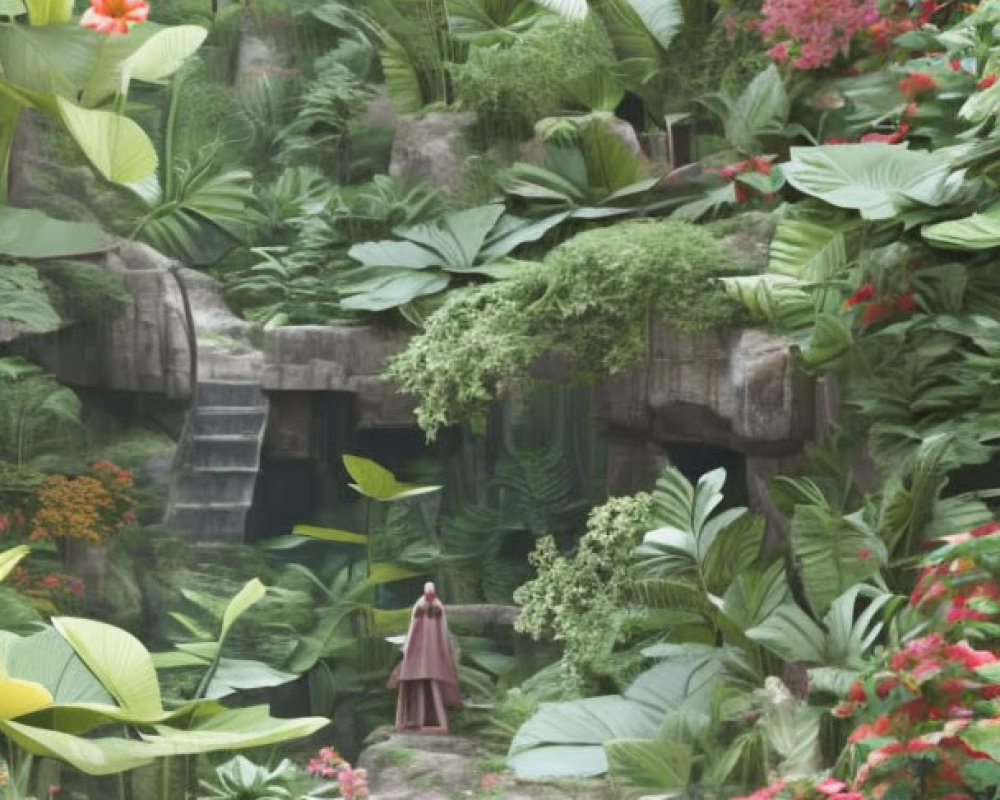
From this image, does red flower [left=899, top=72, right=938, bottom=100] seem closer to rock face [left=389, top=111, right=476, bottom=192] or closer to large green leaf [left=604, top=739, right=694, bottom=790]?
large green leaf [left=604, top=739, right=694, bottom=790]

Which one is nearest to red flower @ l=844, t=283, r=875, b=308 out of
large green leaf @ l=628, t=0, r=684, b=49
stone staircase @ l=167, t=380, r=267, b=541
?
large green leaf @ l=628, t=0, r=684, b=49

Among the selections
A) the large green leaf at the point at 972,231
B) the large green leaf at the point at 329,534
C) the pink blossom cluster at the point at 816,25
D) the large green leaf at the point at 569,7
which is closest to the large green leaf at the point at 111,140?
the large green leaf at the point at 329,534

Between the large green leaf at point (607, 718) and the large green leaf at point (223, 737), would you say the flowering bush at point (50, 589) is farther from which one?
the large green leaf at point (607, 718)

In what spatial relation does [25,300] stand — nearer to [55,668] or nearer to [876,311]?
[55,668]

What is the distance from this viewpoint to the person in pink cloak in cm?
941

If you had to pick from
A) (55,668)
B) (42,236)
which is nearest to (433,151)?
(42,236)

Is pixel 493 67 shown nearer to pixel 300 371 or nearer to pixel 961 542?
pixel 300 371

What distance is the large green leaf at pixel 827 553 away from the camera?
7656 mm

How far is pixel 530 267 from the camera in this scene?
1005 centimetres

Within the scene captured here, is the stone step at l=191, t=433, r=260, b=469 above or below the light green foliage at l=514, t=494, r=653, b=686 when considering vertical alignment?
above

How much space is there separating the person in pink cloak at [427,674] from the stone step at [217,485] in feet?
8.50

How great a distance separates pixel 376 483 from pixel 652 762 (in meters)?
3.81

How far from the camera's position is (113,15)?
33.5 feet

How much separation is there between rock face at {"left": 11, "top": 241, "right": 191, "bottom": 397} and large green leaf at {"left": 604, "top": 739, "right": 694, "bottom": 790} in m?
5.46
